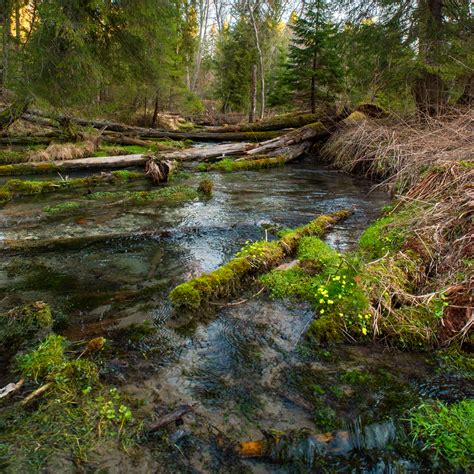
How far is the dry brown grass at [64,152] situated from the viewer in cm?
1270

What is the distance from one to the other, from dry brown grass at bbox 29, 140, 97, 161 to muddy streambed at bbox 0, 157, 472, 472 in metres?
6.59

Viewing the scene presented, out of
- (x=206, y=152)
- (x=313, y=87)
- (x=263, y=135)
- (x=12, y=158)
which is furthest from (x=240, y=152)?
(x=12, y=158)

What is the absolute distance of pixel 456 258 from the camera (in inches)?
Result: 162

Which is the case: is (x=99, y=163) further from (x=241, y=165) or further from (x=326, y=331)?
(x=326, y=331)

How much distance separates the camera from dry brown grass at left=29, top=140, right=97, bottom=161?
1270cm

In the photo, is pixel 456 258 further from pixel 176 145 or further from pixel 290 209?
pixel 176 145

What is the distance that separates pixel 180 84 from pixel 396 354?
2508cm

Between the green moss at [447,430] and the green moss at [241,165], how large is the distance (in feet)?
38.2

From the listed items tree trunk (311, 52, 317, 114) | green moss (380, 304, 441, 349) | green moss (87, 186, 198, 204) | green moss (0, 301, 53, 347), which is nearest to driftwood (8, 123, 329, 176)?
tree trunk (311, 52, 317, 114)

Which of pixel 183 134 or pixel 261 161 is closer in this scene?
pixel 261 161

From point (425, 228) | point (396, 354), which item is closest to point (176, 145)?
point (425, 228)

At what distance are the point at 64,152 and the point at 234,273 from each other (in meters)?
11.1

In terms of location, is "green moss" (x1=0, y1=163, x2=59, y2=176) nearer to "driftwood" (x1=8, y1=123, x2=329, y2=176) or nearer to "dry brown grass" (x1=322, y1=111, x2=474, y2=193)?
"driftwood" (x1=8, y1=123, x2=329, y2=176)

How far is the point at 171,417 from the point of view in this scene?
2.69 metres
